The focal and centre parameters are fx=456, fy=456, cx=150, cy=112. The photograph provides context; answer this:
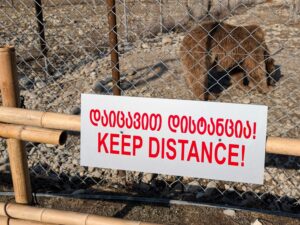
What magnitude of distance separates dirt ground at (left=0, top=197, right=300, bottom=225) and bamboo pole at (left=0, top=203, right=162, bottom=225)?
0.59 metres

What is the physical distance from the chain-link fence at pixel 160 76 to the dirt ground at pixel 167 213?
29 cm

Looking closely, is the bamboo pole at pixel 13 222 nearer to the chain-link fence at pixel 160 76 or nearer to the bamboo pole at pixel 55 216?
the bamboo pole at pixel 55 216

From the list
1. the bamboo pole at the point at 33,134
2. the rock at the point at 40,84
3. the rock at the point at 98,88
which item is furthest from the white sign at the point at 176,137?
the rock at the point at 40,84

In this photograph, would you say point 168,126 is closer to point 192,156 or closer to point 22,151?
point 192,156

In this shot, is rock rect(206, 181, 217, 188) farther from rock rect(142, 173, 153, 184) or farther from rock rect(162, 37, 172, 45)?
rock rect(162, 37, 172, 45)

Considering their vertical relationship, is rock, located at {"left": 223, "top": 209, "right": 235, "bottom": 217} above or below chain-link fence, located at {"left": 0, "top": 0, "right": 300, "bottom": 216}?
below

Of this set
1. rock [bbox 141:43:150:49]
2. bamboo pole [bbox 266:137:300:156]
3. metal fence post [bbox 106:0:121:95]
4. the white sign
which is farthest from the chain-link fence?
bamboo pole [bbox 266:137:300:156]

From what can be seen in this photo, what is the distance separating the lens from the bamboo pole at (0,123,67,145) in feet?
9.01

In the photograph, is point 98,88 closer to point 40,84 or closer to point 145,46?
point 40,84

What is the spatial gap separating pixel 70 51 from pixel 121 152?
6108 mm

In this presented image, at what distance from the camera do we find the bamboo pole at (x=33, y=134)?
275 centimetres

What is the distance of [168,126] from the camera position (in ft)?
8.85

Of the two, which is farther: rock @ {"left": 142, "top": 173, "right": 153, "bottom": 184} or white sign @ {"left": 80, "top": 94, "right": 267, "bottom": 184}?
rock @ {"left": 142, "top": 173, "right": 153, "bottom": 184}

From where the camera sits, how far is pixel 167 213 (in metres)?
3.42
